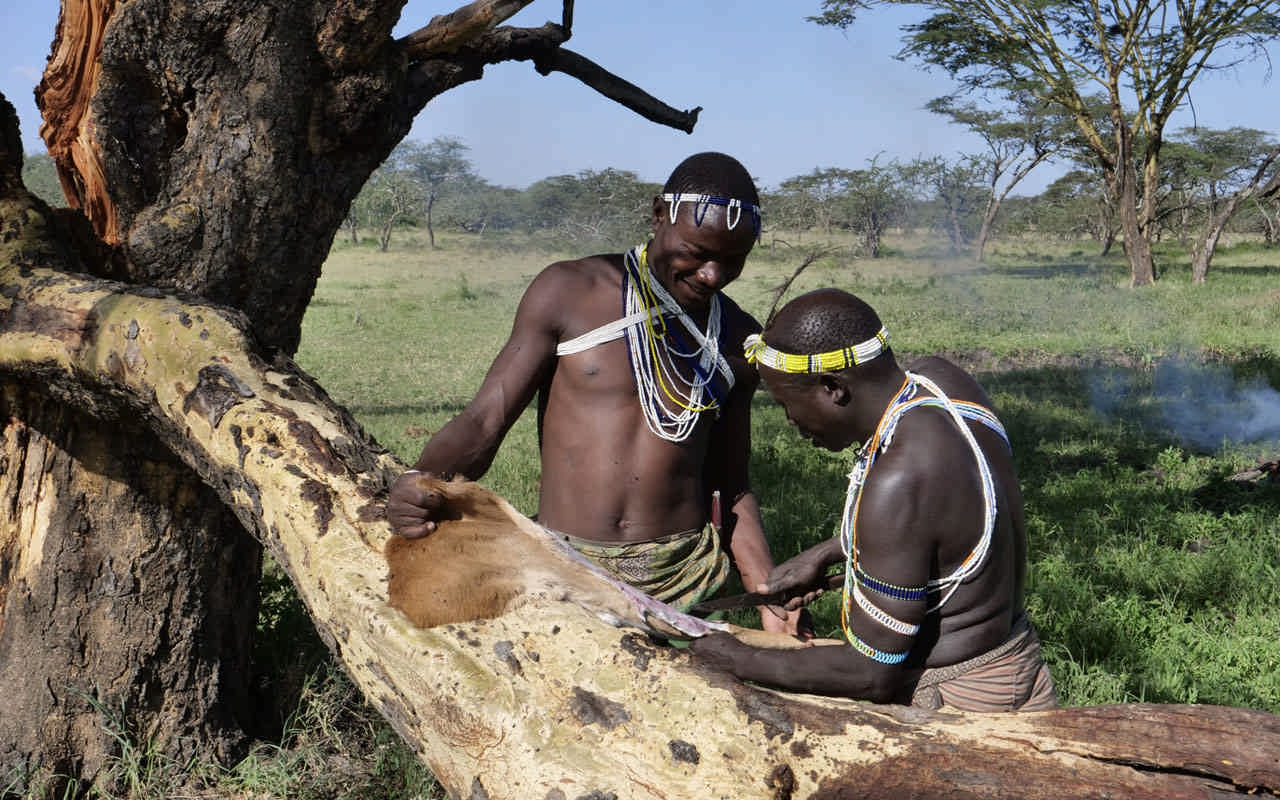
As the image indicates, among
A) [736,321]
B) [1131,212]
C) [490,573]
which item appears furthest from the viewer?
[1131,212]

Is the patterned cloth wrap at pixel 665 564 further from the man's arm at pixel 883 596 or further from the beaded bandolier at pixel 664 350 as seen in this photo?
the man's arm at pixel 883 596

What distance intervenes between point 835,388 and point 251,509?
1157 mm

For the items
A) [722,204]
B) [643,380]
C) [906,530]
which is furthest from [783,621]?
[722,204]

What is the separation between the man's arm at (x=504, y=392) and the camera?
255 centimetres

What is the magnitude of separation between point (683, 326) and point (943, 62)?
64.6 feet

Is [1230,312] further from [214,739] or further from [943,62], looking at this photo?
[214,739]

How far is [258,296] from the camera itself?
2.92 metres

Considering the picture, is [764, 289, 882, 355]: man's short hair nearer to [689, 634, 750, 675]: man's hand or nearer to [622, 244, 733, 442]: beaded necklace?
[689, 634, 750, 675]: man's hand

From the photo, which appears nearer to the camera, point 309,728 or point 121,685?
point 121,685

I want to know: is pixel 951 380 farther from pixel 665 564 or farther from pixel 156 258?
pixel 156 258

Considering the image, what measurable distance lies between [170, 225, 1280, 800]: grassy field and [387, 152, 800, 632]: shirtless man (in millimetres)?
989

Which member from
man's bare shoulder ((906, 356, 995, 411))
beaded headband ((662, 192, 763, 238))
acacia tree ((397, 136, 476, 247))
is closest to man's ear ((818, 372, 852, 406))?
man's bare shoulder ((906, 356, 995, 411))

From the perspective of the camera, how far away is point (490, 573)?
1.81 meters

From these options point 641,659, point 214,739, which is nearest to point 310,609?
point 641,659
